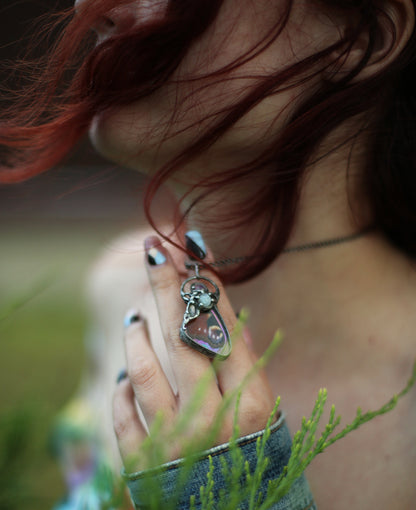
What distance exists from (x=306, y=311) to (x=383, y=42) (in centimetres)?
62

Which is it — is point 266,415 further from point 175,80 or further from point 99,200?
point 99,200

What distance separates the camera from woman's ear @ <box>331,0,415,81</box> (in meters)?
0.90

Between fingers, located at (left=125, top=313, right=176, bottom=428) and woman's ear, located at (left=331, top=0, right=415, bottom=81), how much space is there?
0.64m

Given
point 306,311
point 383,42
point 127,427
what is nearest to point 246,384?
point 127,427

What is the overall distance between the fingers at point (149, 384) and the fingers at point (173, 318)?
0.09 feet

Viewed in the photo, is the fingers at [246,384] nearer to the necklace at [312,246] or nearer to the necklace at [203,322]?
the necklace at [203,322]

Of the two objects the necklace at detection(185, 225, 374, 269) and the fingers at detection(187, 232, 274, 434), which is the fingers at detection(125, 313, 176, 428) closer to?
the fingers at detection(187, 232, 274, 434)

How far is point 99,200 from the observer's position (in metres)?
9.45

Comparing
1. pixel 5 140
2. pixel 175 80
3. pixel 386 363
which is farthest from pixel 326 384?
pixel 5 140

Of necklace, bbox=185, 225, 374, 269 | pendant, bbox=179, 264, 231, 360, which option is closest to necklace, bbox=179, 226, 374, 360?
pendant, bbox=179, 264, 231, 360

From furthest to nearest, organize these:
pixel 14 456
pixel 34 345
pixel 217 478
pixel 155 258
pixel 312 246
Answer: pixel 34 345 → pixel 312 246 → pixel 155 258 → pixel 217 478 → pixel 14 456

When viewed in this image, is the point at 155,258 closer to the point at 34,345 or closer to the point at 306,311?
the point at 306,311

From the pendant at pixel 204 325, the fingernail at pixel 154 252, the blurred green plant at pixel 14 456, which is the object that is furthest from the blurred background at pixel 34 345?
the pendant at pixel 204 325

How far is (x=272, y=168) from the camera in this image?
96cm
